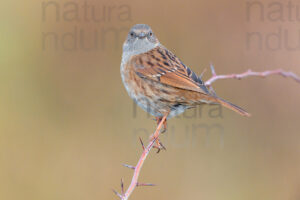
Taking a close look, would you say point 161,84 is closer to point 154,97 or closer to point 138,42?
point 154,97

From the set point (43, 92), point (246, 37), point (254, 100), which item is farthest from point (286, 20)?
point (43, 92)

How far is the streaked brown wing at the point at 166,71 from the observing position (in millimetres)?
3936

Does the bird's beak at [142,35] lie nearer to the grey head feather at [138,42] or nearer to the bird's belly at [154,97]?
the grey head feather at [138,42]

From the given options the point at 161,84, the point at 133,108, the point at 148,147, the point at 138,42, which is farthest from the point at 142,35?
the point at 148,147

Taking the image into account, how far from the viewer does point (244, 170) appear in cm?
512

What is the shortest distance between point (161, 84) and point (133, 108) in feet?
5.57

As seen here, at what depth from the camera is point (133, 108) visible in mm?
5711

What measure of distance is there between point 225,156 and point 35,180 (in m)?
2.32

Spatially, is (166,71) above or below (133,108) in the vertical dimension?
above

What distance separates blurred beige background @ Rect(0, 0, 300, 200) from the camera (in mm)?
5062

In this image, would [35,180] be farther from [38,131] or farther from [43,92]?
[43,92]

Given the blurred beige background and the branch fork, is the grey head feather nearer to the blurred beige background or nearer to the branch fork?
the branch fork

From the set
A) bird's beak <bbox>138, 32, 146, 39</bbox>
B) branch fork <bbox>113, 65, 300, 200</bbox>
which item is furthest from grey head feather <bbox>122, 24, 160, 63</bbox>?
branch fork <bbox>113, 65, 300, 200</bbox>

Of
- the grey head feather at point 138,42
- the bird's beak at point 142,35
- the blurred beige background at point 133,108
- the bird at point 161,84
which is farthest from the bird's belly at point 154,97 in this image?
the blurred beige background at point 133,108
